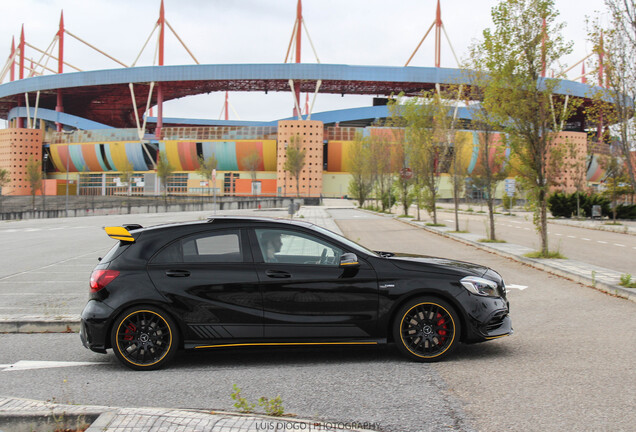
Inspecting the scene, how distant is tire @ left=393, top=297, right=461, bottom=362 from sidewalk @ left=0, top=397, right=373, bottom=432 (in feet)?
5.75

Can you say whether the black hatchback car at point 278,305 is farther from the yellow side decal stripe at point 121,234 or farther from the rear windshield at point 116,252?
the yellow side decal stripe at point 121,234

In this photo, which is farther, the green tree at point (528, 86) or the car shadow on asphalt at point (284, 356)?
the green tree at point (528, 86)

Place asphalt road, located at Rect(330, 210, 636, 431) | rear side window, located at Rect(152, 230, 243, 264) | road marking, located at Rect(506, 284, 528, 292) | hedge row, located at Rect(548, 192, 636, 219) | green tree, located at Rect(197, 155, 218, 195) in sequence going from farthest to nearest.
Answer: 1. green tree, located at Rect(197, 155, 218, 195)
2. hedge row, located at Rect(548, 192, 636, 219)
3. road marking, located at Rect(506, 284, 528, 292)
4. rear side window, located at Rect(152, 230, 243, 264)
5. asphalt road, located at Rect(330, 210, 636, 431)

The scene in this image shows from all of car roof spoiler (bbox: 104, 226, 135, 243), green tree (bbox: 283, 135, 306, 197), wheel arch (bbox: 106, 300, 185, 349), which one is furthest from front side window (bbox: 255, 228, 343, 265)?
green tree (bbox: 283, 135, 306, 197)

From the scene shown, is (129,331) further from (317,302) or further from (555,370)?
(555,370)

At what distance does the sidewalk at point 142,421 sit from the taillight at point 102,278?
164cm

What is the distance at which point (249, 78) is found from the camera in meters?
85.2

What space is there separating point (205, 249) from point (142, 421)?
7.32 feet

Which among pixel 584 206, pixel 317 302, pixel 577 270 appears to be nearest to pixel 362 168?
pixel 584 206

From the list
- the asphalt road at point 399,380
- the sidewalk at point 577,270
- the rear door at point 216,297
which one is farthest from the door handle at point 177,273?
the sidewalk at point 577,270

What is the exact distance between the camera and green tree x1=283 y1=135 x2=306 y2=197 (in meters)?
80.5

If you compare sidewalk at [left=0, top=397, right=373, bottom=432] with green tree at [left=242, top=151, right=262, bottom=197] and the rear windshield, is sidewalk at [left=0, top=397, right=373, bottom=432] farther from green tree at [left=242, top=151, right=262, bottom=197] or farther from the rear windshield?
green tree at [left=242, top=151, right=262, bottom=197]

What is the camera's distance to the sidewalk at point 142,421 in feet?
11.7

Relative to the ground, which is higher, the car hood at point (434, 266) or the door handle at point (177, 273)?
the car hood at point (434, 266)
